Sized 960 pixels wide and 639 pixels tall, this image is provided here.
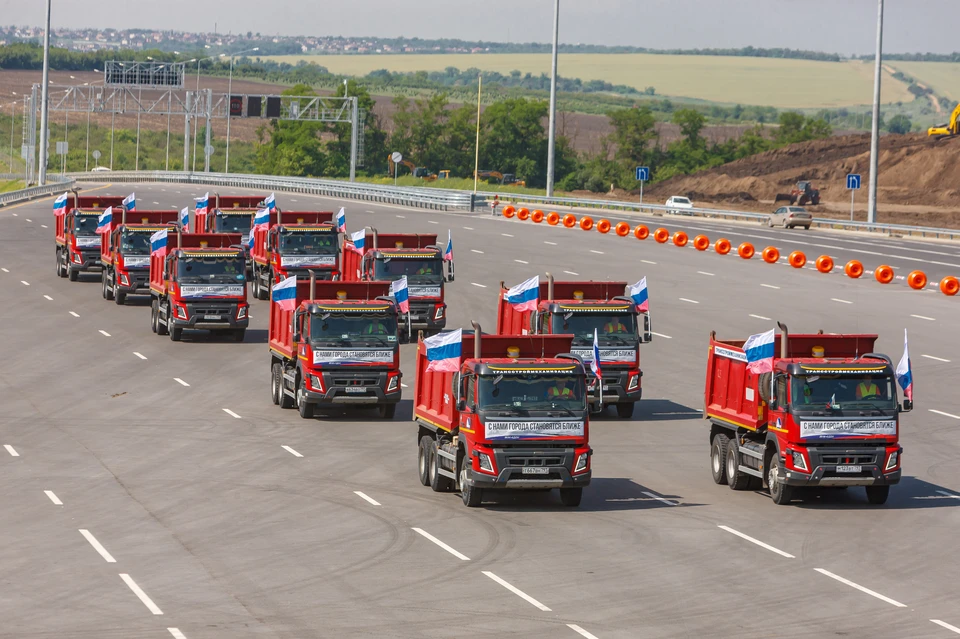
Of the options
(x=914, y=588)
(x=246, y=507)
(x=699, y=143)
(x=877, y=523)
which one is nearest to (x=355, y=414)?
(x=246, y=507)

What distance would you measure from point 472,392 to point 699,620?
7315 millimetres

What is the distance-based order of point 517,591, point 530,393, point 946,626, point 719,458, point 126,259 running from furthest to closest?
1. point 126,259
2. point 719,458
3. point 530,393
4. point 517,591
5. point 946,626

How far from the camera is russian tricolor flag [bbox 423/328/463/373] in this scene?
25672 millimetres

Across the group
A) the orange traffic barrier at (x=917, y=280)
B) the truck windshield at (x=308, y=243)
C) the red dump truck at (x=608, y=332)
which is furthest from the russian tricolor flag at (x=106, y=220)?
the orange traffic barrier at (x=917, y=280)

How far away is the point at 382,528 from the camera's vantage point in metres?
23.1

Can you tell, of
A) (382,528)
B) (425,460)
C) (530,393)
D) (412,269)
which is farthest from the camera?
(412,269)

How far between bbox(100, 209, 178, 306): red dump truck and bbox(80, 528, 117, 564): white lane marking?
3003cm

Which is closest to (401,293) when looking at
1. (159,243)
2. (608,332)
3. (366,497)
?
(608,332)

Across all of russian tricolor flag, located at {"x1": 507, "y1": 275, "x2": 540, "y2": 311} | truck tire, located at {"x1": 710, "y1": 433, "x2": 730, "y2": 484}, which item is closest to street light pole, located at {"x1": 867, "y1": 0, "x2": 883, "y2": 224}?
russian tricolor flag, located at {"x1": 507, "y1": 275, "x2": 540, "y2": 311}

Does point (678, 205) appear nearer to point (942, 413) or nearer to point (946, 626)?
point (942, 413)

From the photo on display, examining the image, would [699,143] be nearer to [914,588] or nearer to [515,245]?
[515,245]

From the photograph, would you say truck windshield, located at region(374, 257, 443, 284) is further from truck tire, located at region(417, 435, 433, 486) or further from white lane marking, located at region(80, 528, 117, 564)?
white lane marking, located at region(80, 528, 117, 564)

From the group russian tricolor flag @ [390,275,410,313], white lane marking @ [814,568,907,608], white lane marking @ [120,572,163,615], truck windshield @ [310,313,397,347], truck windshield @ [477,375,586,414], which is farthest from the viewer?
russian tricolor flag @ [390,275,410,313]

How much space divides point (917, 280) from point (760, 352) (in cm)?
3550
